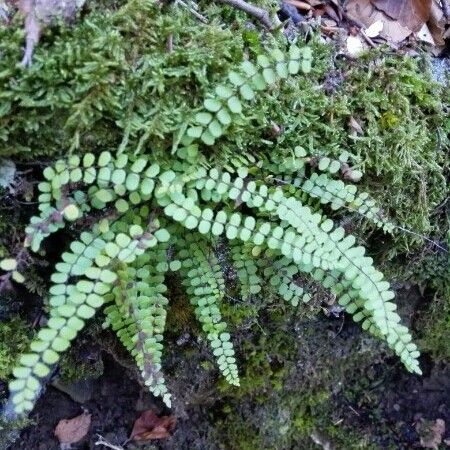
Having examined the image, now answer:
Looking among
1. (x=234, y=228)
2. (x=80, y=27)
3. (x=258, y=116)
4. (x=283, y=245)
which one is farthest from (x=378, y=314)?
(x=80, y=27)

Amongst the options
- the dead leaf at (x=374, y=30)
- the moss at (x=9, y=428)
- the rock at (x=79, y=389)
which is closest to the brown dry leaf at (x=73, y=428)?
the rock at (x=79, y=389)

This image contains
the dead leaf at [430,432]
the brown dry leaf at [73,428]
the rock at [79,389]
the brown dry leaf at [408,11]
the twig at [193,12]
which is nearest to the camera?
the twig at [193,12]

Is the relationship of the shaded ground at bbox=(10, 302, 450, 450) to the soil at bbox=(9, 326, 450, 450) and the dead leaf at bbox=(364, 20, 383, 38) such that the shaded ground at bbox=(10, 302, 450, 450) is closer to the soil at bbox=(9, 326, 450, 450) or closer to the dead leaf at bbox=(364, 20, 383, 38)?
the soil at bbox=(9, 326, 450, 450)

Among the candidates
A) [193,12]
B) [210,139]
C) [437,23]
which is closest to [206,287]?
[210,139]

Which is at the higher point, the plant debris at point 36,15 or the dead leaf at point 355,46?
the dead leaf at point 355,46

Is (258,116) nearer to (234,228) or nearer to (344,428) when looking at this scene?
(234,228)

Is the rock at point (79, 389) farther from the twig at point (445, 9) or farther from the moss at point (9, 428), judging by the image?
the twig at point (445, 9)
